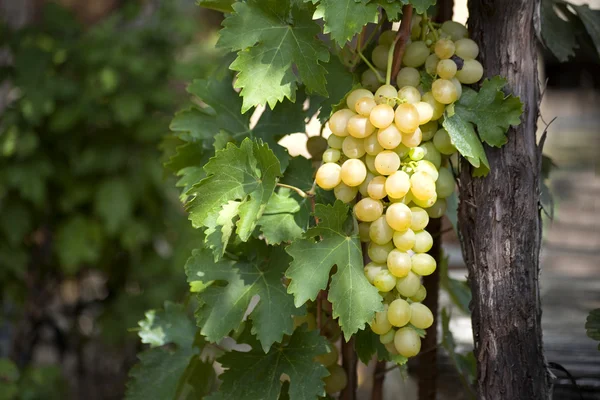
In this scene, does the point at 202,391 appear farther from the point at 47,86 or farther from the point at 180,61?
the point at 180,61

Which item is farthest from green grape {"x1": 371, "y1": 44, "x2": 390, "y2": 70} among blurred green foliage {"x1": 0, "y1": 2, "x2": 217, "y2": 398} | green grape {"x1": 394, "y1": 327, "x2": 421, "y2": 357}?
blurred green foliage {"x1": 0, "y1": 2, "x2": 217, "y2": 398}

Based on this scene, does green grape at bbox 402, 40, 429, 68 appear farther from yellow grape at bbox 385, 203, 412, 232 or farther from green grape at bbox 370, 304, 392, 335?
green grape at bbox 370, 304, 392, 335

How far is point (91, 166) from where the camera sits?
2.55m

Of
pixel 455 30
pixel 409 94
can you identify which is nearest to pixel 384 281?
pixel 409 94

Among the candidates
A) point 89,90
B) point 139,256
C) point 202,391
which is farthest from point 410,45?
point 139,256

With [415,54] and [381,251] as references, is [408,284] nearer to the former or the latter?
[381,251]

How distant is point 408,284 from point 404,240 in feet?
0.19

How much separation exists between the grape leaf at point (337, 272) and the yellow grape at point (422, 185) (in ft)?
0.29

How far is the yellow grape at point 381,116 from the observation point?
2.73ft

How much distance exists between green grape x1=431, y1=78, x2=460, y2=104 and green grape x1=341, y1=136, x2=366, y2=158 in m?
0.11

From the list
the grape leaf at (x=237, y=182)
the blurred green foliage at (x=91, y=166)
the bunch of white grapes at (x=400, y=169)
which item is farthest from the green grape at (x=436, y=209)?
the blurred green foliage at (x=91, y=166)

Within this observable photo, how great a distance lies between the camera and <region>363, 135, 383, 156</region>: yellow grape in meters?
0.87

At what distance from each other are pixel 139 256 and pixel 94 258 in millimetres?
222

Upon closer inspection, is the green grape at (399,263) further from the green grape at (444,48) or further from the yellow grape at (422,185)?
the green grape at (444,48)
